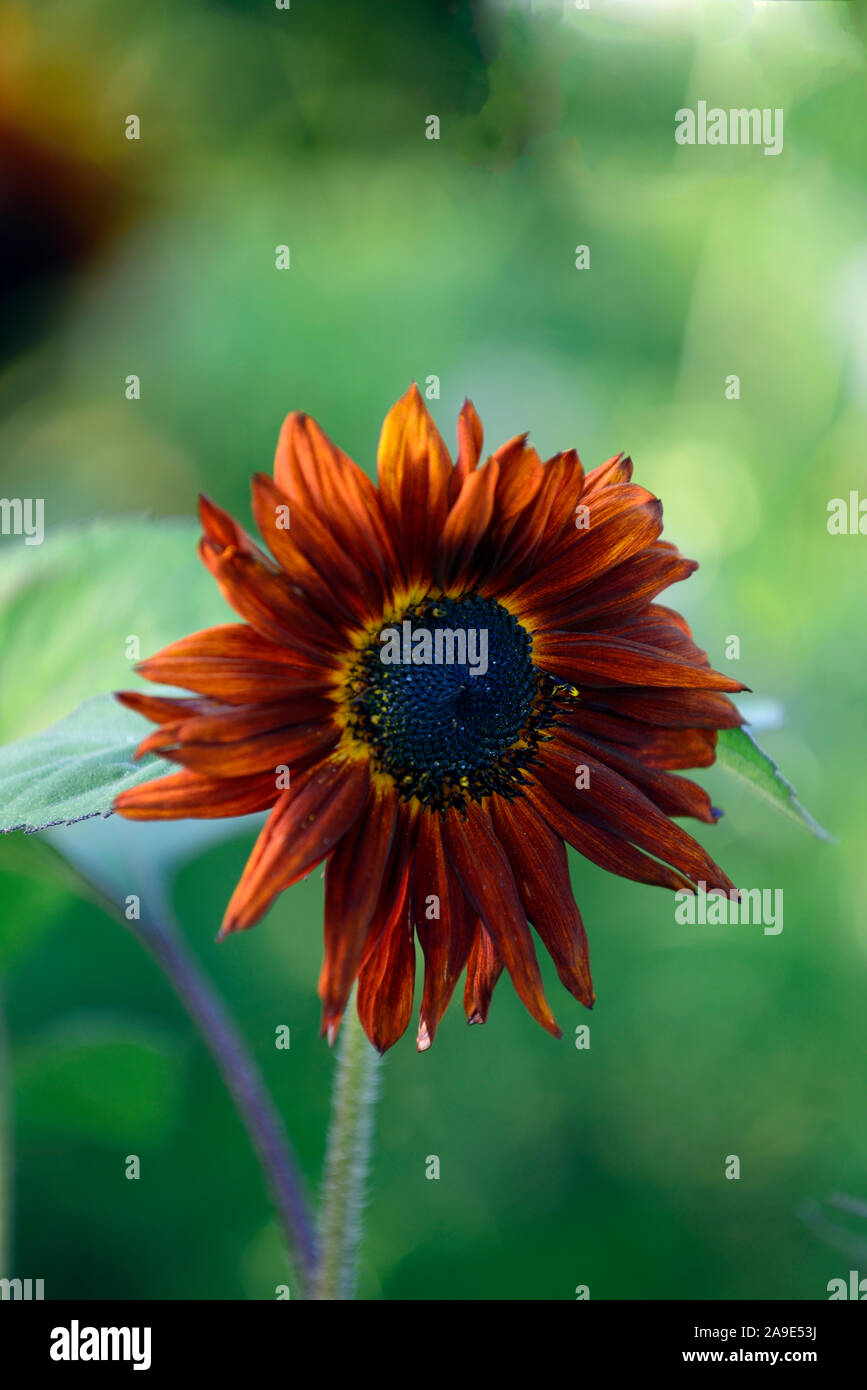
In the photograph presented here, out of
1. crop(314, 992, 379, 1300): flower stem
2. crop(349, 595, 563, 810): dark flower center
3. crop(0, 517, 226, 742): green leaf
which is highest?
crop(0, 517, 226, 742): green leaf

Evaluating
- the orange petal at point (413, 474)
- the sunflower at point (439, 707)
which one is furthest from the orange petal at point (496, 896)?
the orange petal at point (413, 474)

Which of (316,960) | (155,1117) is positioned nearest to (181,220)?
(316,960)

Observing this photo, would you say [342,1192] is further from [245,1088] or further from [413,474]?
[413,474]

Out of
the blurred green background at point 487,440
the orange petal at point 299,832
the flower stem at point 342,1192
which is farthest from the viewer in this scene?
the blurred green background at point 487,440

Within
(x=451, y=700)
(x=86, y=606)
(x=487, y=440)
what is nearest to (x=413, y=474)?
(x=451, y=700)

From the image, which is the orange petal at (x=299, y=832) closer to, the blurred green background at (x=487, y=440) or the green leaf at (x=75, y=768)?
the green leaf at (x=75, y=768)

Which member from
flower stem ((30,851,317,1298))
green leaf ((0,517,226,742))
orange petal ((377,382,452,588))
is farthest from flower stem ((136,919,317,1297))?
orange petal ((377,382,452,588))

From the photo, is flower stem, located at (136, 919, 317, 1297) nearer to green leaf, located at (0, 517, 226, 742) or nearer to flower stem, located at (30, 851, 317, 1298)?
flower stem, located at (30, 851, 317, 1298)
